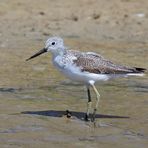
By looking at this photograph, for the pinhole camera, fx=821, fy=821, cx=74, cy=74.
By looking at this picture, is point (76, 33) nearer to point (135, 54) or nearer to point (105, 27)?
point (105, 27)

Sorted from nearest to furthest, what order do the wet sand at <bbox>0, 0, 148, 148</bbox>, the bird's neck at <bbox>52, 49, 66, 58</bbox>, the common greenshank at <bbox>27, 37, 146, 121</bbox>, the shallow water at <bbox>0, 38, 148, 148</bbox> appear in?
the shallow water at <bbox>0, 38, 148, 148</bbox>
the wet sand at <bbox>0, 0, 148, 148</bbox>
the common greenshank at <bbox>27, 37, 146, 121</bbox>
the bird's neck at <bbox>52, 49, 66, 58</bbox>

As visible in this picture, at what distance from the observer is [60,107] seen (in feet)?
34.6

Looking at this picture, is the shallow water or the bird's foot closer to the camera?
the shallow water

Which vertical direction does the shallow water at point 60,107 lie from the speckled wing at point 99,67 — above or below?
below

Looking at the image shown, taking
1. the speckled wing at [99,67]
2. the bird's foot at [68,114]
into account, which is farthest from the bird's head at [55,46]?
the bird's foot at [68,114]

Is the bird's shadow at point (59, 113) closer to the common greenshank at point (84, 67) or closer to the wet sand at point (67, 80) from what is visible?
the wet sand at point (67, 80)

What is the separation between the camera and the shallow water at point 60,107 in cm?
923

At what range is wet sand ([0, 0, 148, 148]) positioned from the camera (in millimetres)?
9398

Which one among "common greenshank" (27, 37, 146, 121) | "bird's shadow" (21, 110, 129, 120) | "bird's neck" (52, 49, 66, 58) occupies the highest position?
"bird's neck" (52, 49, 66, 58)

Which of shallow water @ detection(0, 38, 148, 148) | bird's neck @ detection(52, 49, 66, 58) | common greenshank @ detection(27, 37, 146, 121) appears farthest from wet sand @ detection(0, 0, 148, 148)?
bird's neck @ detection(52, 49, 66, 58)

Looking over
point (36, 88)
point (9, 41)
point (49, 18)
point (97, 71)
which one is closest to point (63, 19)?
point (49, 18)

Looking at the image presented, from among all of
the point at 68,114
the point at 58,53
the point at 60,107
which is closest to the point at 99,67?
the point at 58,53

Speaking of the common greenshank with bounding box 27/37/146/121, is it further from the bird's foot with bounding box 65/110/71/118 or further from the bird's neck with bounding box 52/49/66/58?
the bird's foot with bounding box 65/110/71/118

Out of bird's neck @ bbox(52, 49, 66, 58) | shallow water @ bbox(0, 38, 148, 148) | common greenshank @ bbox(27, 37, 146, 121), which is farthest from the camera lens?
bird's neck @ bbox(52, 49, 66, 58)
